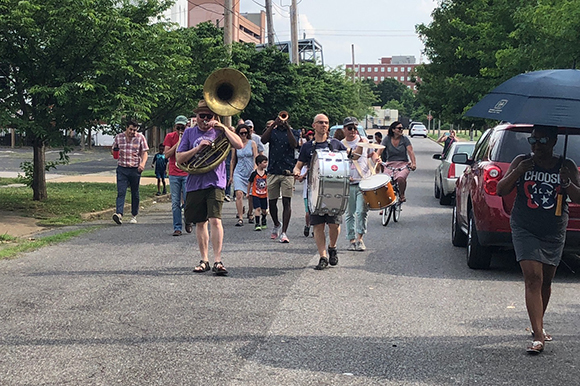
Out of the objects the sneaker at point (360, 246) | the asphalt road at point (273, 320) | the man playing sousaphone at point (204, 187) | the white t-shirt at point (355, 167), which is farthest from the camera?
the white t-shirt at point (355, 167)

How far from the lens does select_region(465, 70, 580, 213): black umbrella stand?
5.84 metres

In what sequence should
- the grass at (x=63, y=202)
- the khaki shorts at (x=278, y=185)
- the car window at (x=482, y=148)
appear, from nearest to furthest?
the car window at (x=482, y=148) → the khaki shorts at (x=278, y=185) → the grass at (x=63, y=202)

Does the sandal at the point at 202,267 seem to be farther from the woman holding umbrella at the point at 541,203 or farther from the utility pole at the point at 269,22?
the utility pole at the point at 269,22

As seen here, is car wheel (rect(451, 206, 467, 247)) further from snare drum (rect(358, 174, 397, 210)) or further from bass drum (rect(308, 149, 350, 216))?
bass drum (rect(308, 149, 350, 216))

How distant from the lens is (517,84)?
6.34 metres

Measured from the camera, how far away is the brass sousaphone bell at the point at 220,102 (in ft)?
30.6

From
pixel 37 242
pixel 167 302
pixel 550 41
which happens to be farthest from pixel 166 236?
pixel 550 41

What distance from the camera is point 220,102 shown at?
9.47 metres

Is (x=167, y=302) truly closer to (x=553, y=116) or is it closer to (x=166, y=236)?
(x=553, y=116)

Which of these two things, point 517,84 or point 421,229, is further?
point 421,229

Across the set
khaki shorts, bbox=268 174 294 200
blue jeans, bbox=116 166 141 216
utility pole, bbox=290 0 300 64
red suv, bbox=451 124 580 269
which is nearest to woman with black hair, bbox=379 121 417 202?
khaki shorts, bbox=268 174 294 200

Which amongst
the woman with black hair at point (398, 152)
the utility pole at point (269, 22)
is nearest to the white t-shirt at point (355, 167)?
the woman with black hair at point (398, 152)

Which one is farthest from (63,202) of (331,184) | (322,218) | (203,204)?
(331,184)

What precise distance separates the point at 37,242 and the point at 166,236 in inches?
78.1
